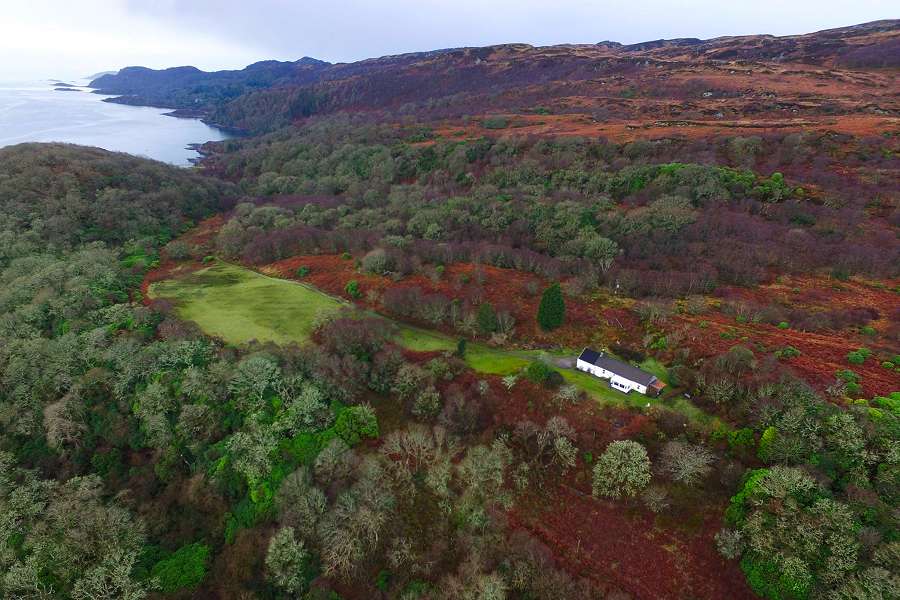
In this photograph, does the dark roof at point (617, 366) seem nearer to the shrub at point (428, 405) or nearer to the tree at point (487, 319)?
the tree at point (487, 319)

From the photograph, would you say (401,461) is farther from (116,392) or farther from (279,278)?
(279,278)

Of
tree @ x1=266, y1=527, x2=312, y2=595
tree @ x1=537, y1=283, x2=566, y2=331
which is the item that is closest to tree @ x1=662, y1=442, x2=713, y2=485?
tree @ x1=537, y1=283, x2=566, y2=331

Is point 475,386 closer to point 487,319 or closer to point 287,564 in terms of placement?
point 487,319

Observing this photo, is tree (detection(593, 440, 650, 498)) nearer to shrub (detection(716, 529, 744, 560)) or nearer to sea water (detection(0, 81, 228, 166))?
shrub (detection(716, 529, 744, 560))

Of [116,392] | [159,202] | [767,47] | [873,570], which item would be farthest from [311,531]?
[767,47]

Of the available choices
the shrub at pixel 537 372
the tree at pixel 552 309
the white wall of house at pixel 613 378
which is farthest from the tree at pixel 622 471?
the tree at pixel 552 309

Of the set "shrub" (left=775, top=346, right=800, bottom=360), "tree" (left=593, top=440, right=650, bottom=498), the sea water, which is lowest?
"tree" (left=593, top=440, right=650, bottom=498)
